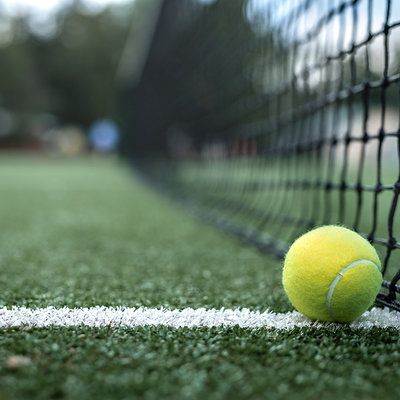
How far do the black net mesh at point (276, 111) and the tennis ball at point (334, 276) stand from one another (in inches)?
6.1

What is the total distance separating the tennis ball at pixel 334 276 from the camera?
1124 millimetres

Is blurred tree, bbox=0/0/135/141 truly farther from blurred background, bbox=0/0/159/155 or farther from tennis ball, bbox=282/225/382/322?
tennis ball, bbox=282/225/382/322

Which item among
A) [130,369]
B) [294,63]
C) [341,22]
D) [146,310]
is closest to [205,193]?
[294,63]

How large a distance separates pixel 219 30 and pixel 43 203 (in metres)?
2.03

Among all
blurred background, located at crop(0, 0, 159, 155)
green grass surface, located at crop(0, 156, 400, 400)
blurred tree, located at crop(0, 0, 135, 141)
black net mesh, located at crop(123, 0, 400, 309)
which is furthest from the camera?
blurred tree, located at crop(0, 0, 135, 141)

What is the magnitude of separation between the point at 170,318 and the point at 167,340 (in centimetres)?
15

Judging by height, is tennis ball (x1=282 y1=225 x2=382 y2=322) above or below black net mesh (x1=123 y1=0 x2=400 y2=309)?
below

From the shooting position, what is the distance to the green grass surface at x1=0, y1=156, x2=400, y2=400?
85cm

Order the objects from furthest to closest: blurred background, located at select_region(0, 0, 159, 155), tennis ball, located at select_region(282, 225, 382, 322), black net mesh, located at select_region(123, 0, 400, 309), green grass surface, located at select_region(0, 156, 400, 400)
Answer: blurred background, located at select_region(0, 0, 159, 155)
black net mesh, located at select_region(123, 0, 400, 309)
tennis ball, located at select_region(282, 225, 382, 322)
green grass surface, located at select_region(0, 156, 400, 400)

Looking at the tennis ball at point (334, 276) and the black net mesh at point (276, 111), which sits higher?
the black net mesh at point (276, 111)

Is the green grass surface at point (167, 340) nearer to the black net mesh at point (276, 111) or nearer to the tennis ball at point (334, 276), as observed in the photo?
the tennis ball at point (334, 276)

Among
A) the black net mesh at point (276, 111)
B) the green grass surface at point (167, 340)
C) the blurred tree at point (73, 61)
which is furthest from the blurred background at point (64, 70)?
the green grass surface at point (167, 340)

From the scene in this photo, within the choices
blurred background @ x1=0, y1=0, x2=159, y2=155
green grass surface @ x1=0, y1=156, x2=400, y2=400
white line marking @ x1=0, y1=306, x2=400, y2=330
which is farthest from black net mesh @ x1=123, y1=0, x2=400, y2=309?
blurred background @ x1=0, y1=0, x2=159, y2=155

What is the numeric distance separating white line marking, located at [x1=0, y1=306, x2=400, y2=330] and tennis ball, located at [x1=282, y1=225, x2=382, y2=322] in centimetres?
5
